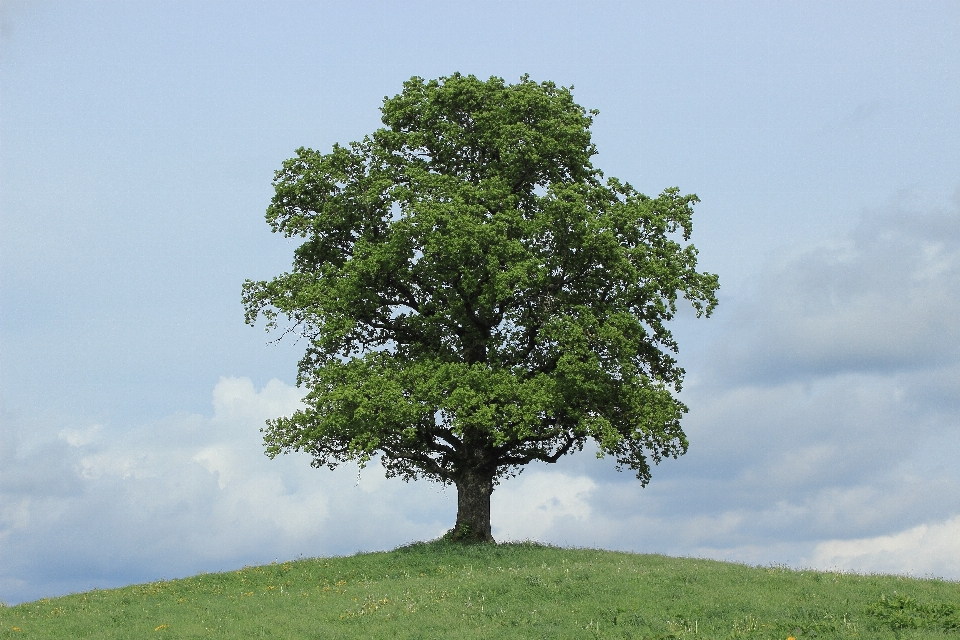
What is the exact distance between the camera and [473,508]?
3706cm

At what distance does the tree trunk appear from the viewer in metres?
36.7

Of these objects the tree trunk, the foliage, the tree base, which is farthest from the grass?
the tree trunk

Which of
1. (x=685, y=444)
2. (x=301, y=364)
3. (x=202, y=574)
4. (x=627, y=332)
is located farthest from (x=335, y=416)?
(x=685, y=444)

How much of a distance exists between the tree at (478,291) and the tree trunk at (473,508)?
70mm

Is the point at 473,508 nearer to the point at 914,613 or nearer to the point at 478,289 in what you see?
the point at 478,289

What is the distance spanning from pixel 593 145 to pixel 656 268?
24.5 ft

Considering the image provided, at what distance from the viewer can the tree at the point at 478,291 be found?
1355 inches

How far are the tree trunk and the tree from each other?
70mm

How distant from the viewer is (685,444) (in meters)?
37.6

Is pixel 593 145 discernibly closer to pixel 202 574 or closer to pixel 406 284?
pixel 406 284

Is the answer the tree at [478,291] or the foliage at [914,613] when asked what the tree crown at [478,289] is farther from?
the foliage at [914,613]

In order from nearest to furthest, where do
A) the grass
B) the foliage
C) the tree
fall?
1. the foliage
2. the grass
3. the tree

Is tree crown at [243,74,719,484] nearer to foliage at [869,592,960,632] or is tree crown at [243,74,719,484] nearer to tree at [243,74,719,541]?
tree at [243,74,719,541]

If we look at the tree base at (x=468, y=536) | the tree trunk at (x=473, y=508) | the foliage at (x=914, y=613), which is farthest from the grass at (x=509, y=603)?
the tree trunk at (x=473, y=508)
